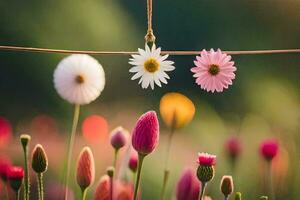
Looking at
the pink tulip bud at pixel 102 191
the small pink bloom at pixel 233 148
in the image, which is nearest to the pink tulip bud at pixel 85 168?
the pink tulip bud at pixel 102 191

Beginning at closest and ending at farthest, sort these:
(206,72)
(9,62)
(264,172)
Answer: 1. (206,72)
2. (264,172)
3. (9,62)

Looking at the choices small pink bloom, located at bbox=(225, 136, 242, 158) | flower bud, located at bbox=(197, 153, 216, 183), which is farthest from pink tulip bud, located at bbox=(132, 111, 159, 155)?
small pink bloom, located at bbox=(225, 136, 242, 158)

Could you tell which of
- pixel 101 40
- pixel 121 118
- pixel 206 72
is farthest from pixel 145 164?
pixel 206 72

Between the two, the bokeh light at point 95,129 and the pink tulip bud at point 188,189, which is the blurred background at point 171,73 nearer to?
the bokeh light at point 95,129

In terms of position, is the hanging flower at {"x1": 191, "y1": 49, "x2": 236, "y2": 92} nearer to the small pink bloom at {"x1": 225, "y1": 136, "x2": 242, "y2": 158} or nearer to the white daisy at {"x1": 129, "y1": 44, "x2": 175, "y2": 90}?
the white daisy at {"x1": 129, "y1": 44, "x2": 175, "y2": 90}

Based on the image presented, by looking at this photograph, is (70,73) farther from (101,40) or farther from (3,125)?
(101,40)

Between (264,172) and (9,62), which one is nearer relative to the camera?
(264,172)
